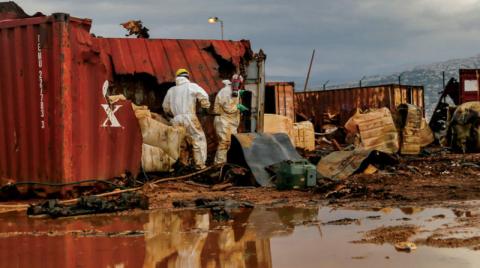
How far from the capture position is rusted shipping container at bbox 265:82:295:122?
885 inches

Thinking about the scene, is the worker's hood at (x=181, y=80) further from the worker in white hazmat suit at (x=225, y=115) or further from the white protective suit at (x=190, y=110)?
the worker in white hazmat suit at (x=225, y=115)

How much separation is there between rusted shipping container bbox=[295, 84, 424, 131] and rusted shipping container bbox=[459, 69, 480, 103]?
6.49 feet

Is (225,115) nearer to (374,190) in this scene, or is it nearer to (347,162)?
(347,162)

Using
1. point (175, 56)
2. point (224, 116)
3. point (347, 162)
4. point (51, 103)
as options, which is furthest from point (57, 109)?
point (175, 56)

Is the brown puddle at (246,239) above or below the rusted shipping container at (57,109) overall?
below

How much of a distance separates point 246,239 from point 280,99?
51.9 feet

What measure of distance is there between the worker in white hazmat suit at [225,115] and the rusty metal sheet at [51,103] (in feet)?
11.4

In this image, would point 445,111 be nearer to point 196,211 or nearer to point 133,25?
point 133,25

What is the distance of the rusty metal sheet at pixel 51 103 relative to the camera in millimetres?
10477

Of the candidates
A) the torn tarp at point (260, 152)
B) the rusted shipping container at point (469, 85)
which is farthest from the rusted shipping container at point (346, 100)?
the torn tarp at point (260, 152)

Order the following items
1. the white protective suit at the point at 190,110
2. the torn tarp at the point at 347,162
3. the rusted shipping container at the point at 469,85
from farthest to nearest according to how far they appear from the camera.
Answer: the rusted shipping container at the point at 469,85 → the white protective suit at the point at 190,110 → the torn tarp at the point at 347,162

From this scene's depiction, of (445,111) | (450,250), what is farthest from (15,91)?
(445,111)

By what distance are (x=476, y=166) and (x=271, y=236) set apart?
7597 mm

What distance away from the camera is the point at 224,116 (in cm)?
1433
